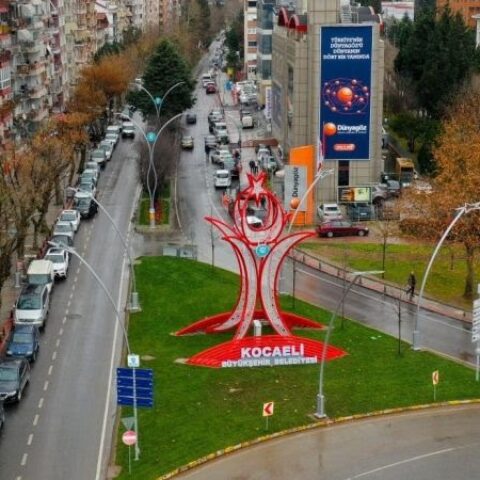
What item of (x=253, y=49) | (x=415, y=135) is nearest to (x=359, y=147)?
(x=415, y=135)

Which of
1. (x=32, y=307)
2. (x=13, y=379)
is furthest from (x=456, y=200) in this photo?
(x=13, y=379)

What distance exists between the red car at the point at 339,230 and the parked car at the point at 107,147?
36424 millimetres

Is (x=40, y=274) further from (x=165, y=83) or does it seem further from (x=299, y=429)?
(x=165, y=83)

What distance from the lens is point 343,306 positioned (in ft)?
184

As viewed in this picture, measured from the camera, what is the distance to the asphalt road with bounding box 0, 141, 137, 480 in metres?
37.9

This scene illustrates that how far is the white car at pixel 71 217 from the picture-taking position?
241 feet

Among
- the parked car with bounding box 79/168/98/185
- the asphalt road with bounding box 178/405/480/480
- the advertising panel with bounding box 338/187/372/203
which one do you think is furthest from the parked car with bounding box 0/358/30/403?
the parked car with bounding box 79/168/98/185

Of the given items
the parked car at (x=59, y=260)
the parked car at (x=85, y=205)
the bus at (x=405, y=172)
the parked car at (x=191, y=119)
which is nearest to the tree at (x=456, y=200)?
the parked car at (x=59, y=260)

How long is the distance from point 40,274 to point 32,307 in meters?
5.29

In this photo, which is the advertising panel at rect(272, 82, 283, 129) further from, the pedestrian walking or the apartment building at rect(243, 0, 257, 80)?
the apartment building at rect(243, 0, 257, 80)

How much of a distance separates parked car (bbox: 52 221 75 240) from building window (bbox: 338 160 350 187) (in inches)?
875

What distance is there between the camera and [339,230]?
238 feet

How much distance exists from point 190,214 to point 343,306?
26.9 metres

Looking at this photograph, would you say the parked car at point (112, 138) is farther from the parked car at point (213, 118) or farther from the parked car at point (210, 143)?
the parked car at point (213, 118)
